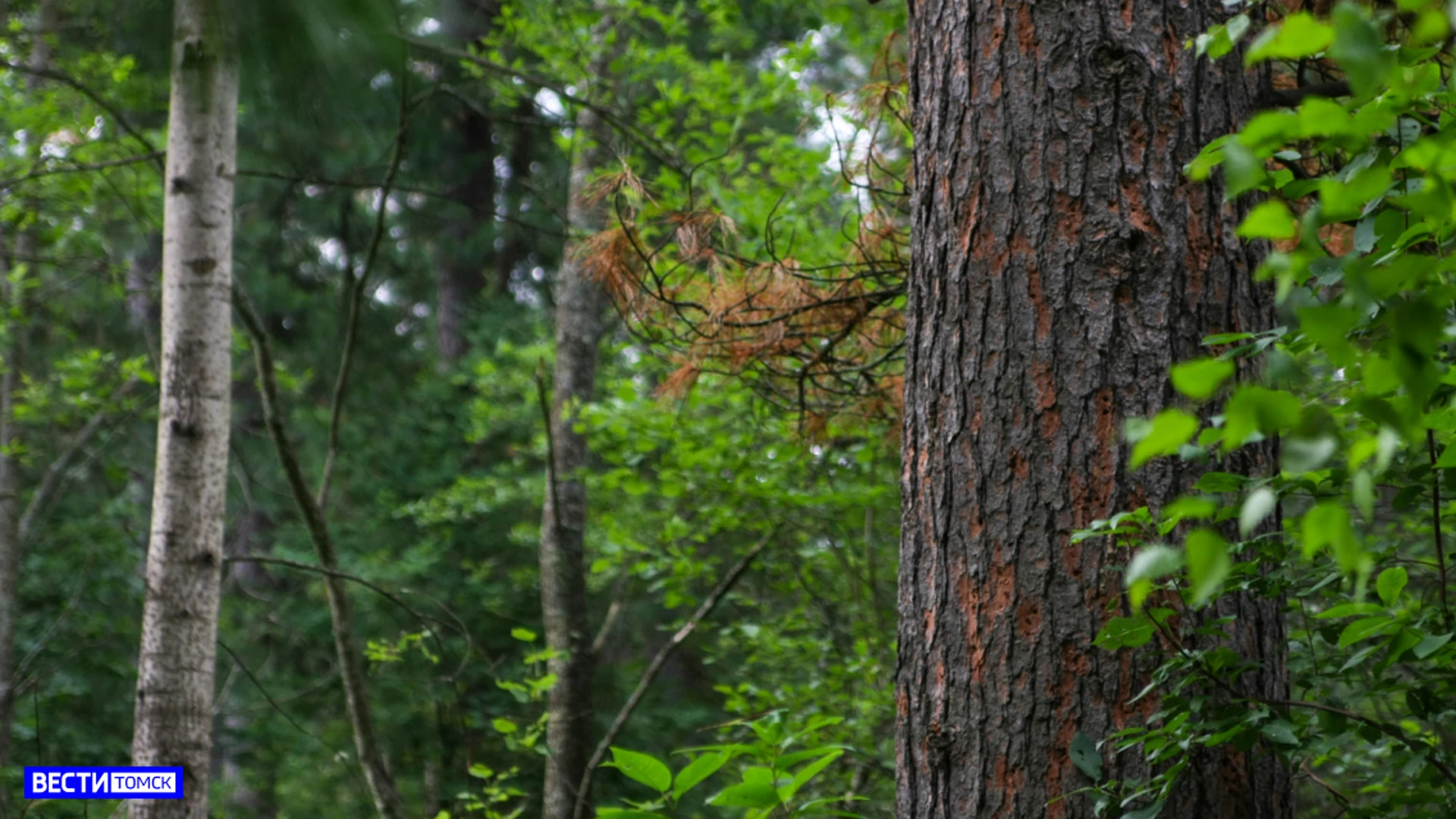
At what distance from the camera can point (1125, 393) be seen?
191cm

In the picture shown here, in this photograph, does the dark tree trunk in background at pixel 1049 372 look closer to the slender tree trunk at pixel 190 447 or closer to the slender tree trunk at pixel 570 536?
the slender tree trunk at pixel 190 447

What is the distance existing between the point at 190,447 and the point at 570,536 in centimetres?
300

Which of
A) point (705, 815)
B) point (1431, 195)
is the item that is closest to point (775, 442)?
point (1431, 195)

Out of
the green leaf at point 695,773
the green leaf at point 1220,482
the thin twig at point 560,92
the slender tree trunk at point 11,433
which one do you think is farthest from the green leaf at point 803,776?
the slender tree trunk at point 11,433

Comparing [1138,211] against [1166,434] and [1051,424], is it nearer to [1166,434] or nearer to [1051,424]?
[1051,424]

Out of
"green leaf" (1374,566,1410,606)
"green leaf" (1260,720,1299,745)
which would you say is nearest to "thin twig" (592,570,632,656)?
"green leaf" (1260,720,1299,745)

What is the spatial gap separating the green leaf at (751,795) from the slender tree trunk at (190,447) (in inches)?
93.4

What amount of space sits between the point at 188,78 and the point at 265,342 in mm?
1057

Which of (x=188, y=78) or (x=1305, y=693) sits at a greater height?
(x=188, y=78)

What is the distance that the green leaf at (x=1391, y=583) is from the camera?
1.38 metres

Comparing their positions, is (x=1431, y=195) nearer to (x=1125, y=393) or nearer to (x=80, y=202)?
(x=1125, y=393)

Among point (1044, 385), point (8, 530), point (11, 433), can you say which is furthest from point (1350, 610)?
point (11, 433)

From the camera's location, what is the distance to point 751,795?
1690 mm

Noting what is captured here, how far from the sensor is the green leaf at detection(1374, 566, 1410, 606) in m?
1.38
